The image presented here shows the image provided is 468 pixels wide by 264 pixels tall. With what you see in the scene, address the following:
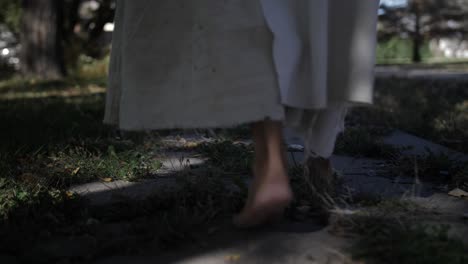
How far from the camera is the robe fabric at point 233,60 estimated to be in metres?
1.79

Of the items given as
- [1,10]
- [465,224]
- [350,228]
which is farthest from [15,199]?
[1,10]

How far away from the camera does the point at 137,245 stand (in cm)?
179

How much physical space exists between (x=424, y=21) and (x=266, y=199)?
28.6 meters

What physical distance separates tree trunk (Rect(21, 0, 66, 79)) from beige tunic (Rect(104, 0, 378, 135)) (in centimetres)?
932

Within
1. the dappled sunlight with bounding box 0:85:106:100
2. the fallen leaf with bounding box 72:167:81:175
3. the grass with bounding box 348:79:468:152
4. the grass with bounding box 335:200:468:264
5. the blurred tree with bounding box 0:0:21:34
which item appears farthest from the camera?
the blurred tree with bounding box 0:0:21:34

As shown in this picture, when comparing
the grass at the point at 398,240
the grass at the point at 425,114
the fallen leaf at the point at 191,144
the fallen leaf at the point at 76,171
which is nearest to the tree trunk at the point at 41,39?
the grass at the point at 425,114

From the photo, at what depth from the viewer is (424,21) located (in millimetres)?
28500

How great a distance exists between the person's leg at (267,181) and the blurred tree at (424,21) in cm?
2734

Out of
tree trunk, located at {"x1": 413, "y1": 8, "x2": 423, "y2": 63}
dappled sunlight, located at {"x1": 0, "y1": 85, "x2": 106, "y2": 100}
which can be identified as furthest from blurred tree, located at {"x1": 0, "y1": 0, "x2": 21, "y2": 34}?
tree trunk, located at {"x1": 413, "y1": 8, "x2": 423, "y2": 63}

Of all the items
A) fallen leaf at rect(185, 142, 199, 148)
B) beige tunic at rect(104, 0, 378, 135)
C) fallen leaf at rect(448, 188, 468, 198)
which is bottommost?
fallen leaf at rect(185, 142, 199, 148)

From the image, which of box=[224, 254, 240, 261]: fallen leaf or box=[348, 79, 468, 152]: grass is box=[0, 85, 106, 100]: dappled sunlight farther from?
box=[224, 254, 240, 261]: fallen leaf

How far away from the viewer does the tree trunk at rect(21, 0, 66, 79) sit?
10.8 metres

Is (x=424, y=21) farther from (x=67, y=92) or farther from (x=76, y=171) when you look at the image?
(x=76, y=171)

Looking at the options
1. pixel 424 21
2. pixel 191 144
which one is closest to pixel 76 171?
pixel 191 144
